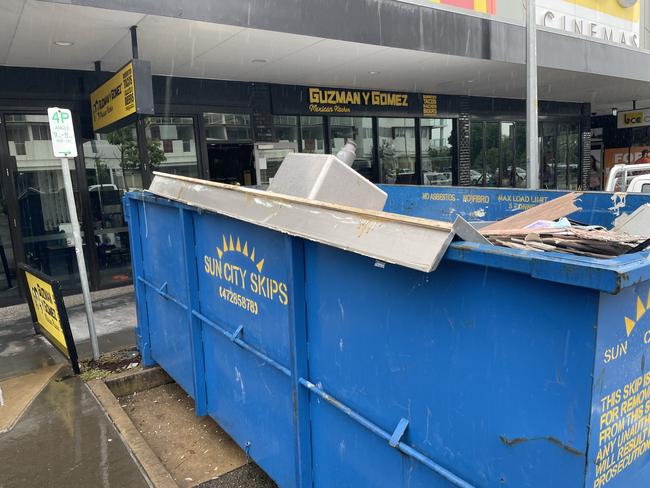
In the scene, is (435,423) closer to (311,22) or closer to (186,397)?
(186,397)

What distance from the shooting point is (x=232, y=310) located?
11.2ft

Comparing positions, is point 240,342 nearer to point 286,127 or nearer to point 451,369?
point 451,369

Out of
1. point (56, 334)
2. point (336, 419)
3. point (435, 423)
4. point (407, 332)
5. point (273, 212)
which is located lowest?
point (56, 334)

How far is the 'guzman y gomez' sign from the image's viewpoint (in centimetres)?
1018

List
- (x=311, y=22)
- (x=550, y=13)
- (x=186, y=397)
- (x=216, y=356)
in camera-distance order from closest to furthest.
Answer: (x=216, y=356), (x=186, y=397), (x=311, y=22), (x=550, y=13)

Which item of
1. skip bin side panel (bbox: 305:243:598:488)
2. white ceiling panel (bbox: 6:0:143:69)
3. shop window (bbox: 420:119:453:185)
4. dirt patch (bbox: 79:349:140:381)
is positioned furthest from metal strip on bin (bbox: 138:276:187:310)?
shop window (bbox: 420:119:453:185)

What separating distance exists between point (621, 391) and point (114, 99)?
657cm

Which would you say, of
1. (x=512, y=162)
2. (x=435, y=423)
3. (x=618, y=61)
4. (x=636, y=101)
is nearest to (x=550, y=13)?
(x=618, y=61)

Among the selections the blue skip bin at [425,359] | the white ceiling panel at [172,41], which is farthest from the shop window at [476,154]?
the blue skip bin at [425,359]

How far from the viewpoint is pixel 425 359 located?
1950 mm

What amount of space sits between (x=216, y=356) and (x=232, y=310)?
1.72 ft

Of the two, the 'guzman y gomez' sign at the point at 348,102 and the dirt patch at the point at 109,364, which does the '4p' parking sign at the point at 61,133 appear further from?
the 'guzman y gomez' sign at the point at 348,102

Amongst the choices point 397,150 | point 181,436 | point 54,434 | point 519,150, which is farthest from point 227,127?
point 519,150

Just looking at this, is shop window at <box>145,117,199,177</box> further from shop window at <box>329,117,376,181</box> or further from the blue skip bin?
the blue skip bin
